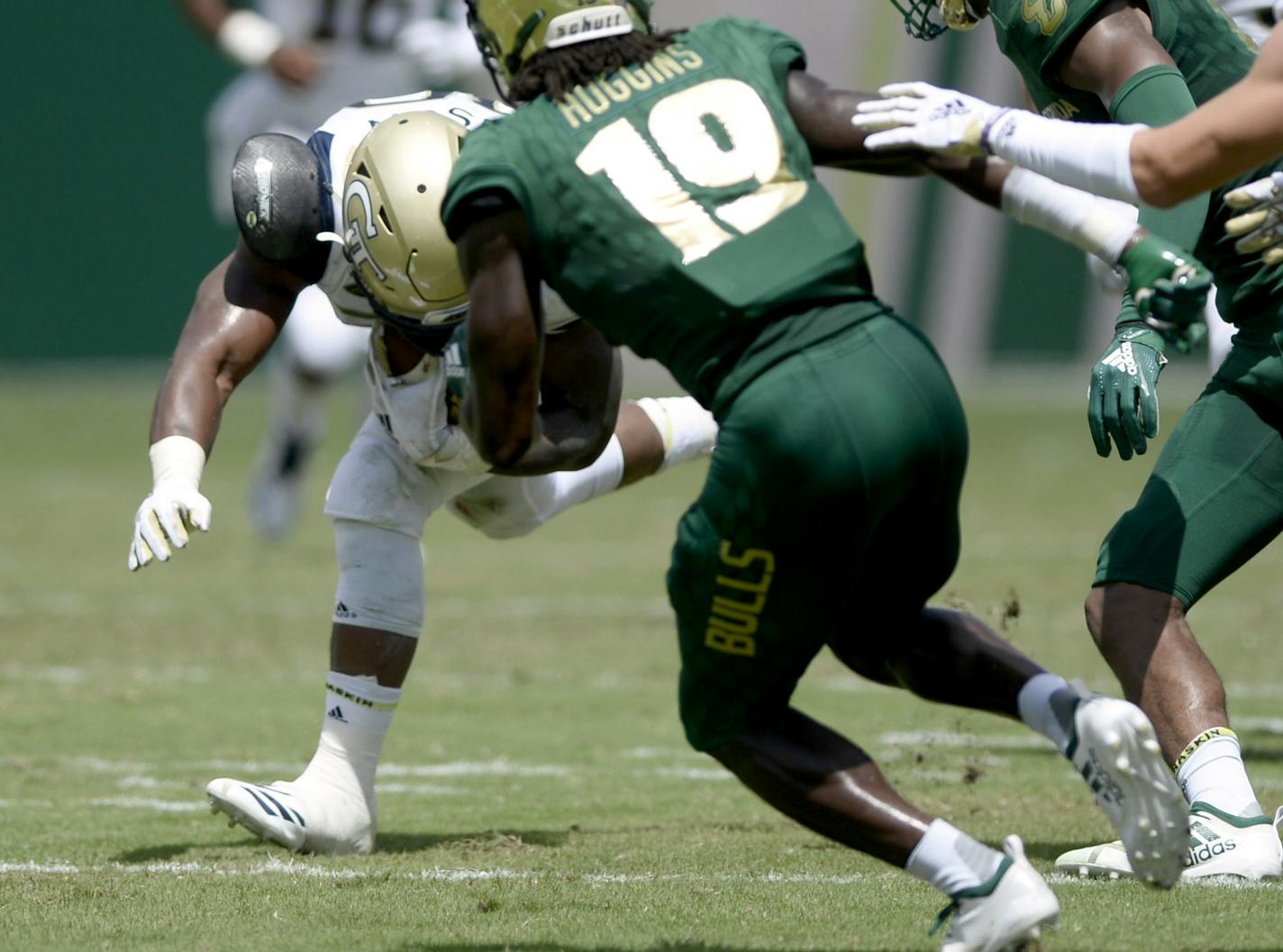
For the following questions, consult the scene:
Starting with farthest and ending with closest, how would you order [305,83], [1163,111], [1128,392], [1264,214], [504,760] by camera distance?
[305,83] → [504,760] → [1128,392] → [1163,111] → [1264,214]

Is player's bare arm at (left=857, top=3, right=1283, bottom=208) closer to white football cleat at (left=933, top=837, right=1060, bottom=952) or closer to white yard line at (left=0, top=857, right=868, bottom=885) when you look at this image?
white football cleat at (left=933, top=837, right=1060, bottom=952)

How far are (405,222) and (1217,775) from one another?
1.95m

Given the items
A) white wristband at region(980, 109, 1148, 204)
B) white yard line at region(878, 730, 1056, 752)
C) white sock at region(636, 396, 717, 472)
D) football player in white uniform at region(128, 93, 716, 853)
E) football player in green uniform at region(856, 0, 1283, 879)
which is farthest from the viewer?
white yard line at region(878, 730, 1056, 752)

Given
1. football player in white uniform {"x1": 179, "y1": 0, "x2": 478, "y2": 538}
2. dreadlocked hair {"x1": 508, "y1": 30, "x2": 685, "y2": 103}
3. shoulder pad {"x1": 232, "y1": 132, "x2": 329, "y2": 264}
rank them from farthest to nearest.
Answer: football player in white uniform {"x1": 179, "y1": 0, "x2": 478, "y2": 538} → shoulder pad {"x1": 232, "y1": 132, "x2": 329, "y2": 264} → dreadlocked hair {"x1": 508, "y1": 30, "x2": 685, "y2": 103}

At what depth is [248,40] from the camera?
1089 centimetres

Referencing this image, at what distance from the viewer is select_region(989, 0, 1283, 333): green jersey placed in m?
4.06

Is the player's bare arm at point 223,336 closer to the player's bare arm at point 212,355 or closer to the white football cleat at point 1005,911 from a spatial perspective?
the player's bare arm at point 212,355

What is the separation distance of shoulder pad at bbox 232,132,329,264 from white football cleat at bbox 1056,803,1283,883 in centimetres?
→ 211

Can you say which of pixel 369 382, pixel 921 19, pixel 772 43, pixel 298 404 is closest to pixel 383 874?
pixel 369 382

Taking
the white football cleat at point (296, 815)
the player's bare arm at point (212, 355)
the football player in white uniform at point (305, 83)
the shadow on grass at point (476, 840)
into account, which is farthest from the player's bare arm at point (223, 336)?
the football player in white uniform at point (305, 83)

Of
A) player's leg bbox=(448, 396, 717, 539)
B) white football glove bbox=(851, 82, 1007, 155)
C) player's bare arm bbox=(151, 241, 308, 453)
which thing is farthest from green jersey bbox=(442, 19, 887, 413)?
player's leg bbox=(448, 396, 717, 539)

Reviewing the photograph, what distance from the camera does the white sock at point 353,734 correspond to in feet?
14.4

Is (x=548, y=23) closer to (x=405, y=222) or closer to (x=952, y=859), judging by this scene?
(x=405, y=222)

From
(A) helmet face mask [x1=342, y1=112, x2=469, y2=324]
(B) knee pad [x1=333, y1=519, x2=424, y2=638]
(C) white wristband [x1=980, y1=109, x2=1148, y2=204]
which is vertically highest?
(C) white wristband [x1=980, y1=109, x2=1148, y2=204]
